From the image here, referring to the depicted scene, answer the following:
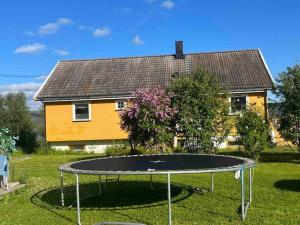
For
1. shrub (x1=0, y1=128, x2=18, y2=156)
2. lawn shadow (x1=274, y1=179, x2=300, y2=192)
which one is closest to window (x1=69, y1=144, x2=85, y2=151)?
shrub (x1=0, y1=128, x2=18, y2=156)

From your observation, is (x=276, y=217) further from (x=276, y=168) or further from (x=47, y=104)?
(x=47, y=104)

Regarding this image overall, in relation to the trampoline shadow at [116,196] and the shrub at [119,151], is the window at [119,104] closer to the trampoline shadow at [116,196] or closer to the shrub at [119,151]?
the shrub at [119,151]

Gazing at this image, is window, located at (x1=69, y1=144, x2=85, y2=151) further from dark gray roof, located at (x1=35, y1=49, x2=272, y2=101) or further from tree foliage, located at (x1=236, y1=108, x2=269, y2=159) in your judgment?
tree foliage, located at (x1=236, y1=108, x2=269, y2=159)

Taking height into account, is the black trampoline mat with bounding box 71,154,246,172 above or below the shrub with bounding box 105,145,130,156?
above

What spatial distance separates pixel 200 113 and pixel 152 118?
1.60m

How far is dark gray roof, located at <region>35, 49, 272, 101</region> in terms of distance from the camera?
2566cm

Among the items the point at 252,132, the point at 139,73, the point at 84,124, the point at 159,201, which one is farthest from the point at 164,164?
the point at 139,73

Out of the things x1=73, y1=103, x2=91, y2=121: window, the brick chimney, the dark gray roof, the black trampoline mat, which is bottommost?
the black trampoline mat

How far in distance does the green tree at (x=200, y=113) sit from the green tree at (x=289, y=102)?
1.87 meters

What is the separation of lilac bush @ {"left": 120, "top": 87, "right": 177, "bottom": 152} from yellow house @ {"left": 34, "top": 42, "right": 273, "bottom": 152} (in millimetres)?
8048

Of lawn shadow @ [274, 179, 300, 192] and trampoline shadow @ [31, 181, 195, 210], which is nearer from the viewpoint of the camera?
trampoline shadow @ [31, 181, 195, 210]

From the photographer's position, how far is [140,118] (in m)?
16.8

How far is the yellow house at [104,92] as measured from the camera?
1006 inches

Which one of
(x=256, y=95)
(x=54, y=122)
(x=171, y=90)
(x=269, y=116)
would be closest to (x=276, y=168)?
(x=269, y=116)
